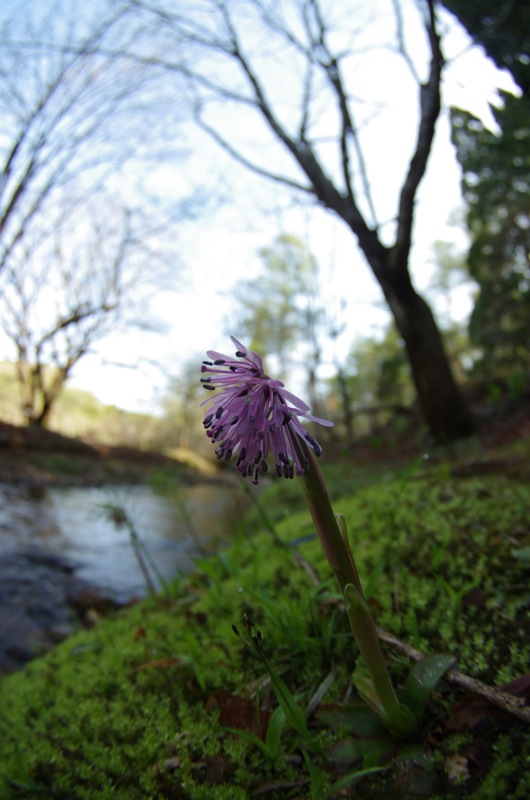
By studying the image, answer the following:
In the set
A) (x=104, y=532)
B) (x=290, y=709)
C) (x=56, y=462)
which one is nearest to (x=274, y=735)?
(x=290, y=709)

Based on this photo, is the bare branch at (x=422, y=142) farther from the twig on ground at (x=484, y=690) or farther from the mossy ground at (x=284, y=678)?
the twig on ground at (x=484, y=690)

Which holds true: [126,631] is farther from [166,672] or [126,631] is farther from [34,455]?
[34,455]

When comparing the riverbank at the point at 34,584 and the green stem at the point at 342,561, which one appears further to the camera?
the riverbank at the point at 34,584

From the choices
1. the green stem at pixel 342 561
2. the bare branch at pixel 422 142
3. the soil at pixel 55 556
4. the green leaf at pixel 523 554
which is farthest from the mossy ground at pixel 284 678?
the bare branch at pixel 422 142

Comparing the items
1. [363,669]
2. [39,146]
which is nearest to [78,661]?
[363,669]

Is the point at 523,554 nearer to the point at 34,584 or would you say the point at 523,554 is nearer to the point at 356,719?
the point at 356,719
